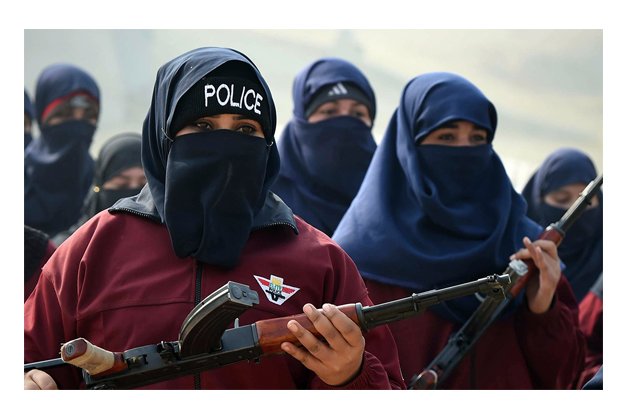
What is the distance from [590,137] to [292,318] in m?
5.60

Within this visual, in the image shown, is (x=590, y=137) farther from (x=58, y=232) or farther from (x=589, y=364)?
(x=58, y=232)

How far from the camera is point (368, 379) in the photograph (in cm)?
257

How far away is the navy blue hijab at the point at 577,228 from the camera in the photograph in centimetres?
590

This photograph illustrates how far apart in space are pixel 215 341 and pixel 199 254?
23 centimetres

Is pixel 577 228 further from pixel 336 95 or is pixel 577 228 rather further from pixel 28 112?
pixel 28 112

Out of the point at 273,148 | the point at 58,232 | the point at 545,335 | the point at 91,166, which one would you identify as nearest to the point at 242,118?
the point at 273,148

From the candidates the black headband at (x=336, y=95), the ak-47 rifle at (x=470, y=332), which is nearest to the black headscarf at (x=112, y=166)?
the black headband at (x=336, y=95)

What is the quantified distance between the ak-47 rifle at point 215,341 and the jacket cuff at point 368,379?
99 millimetres

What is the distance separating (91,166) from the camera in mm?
6570

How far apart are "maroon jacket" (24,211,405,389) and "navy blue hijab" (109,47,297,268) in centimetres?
4

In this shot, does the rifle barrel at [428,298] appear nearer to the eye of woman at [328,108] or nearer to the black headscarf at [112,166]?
the eye of woman at [328,108]

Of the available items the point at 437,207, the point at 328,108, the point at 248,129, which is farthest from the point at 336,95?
the point at 248,129

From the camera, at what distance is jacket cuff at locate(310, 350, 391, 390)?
8.39 ft

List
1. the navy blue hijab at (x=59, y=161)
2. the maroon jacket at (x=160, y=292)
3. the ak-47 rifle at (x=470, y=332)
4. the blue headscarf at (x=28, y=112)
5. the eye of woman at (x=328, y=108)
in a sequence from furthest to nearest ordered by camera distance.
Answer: the blue headscarf at (x=28, y=112), the navy blue hijab at (x=59, y=161), the eye of woman at (x=328, y=108), the ak-47 rifle at (x=470, y=332), the maroon jacket at (x=160, y=292)
